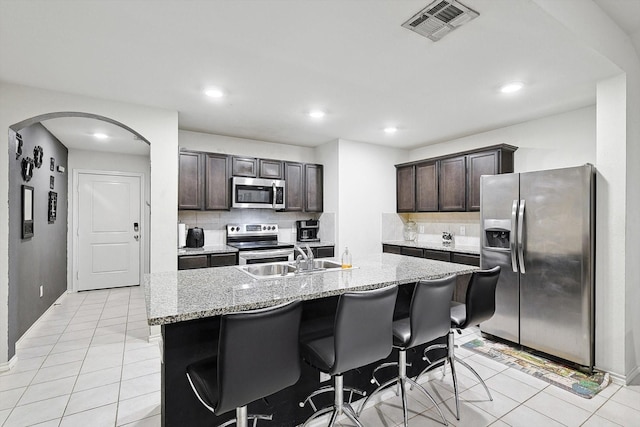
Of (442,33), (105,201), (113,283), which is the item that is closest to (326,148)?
(442,33)

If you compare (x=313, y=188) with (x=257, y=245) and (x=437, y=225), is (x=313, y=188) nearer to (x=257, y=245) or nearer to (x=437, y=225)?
(x=257, y=245)

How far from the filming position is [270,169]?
482 centimetres

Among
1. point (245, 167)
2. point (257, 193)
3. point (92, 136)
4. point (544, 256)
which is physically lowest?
point (544, 256)

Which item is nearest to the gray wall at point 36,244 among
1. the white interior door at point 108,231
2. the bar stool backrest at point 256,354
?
the white interior door at point 108,231

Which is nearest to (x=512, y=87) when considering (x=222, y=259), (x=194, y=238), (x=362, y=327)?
(x=362, y=327)

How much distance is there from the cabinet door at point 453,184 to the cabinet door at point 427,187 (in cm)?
11

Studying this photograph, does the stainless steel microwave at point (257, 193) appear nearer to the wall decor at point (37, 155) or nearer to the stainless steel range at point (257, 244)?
the stainless steel range at point (257, 244)

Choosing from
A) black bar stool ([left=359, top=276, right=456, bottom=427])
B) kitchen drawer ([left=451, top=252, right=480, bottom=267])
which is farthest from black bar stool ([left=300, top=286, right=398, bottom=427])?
kitchen drawer ([left=451, top=252, right=480, bottom=267])

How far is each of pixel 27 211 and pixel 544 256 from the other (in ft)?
17.6

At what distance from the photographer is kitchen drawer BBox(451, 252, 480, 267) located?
3.95m

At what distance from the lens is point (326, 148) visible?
526 cm

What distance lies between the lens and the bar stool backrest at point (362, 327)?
1.63 metres

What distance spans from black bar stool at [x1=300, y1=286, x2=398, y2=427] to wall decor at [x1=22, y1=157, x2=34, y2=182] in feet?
11.8

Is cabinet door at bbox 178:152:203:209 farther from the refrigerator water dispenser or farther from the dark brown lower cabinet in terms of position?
the refrigerator water dispenser
